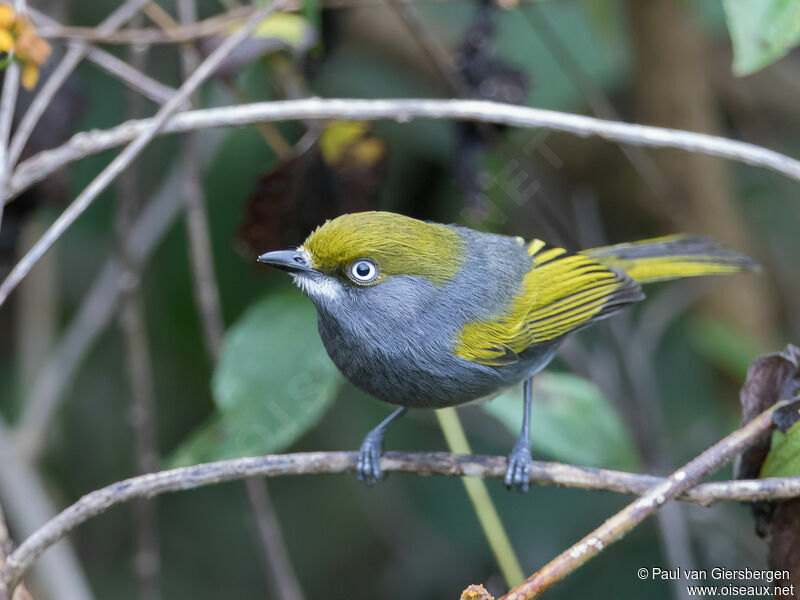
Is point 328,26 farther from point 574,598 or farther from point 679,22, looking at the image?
point 574,598

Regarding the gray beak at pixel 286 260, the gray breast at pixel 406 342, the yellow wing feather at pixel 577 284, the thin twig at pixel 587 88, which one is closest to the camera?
the gray beak at pixel 286 260

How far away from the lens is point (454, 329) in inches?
102

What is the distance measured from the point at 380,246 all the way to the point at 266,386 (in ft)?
2.37

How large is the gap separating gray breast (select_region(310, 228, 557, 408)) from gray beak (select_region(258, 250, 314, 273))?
144 millimetres

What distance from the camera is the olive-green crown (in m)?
2.36

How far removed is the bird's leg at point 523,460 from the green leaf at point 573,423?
7 centimetres

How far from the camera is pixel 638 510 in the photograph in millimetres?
1933

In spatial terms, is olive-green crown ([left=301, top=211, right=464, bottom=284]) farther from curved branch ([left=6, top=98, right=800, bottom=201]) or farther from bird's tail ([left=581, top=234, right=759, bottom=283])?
bird's tail ([left=581, top=234, right=759, bottom=283])

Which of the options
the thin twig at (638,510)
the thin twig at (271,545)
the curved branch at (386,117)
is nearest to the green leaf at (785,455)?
the thin twig at (638,510)

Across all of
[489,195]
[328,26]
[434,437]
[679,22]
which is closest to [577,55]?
[679,22]

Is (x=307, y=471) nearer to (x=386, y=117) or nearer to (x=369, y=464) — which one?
(x=369, y=464)

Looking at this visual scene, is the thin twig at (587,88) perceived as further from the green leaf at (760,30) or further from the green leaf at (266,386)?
the green leaf at (266,386)

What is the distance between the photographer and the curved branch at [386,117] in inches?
98.9

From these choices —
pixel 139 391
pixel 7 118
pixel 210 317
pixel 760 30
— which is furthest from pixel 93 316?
pixel 760 30
